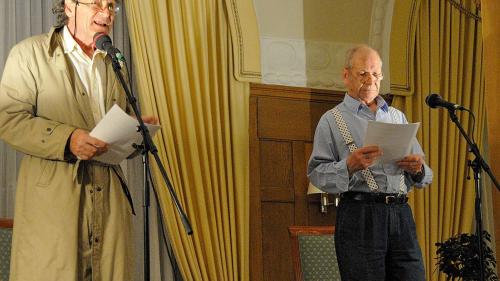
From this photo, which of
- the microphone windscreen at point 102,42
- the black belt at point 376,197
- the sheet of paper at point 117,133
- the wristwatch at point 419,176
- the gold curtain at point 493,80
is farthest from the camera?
the gold curtain at point 493,80

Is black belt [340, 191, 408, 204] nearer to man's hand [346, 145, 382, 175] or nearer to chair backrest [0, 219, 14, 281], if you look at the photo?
man's hand [346, 145, 382, 175]

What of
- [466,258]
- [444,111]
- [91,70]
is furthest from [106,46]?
[444,111]

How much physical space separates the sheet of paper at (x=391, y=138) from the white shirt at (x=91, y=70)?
3.42 feet

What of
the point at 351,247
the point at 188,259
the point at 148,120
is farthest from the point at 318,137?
the point at 188,259

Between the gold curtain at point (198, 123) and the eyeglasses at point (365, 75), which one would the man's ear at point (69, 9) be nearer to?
the eyeglasses at point (365, 75)

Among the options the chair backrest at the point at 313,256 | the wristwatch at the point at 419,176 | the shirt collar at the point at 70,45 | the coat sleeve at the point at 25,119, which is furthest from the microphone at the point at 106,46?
the chair backrest at the point at 313,256

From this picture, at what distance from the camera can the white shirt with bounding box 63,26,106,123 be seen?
3.10 meters

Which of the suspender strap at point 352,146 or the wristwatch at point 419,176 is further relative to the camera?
the wristwatch at point 419,176

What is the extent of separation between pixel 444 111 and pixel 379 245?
9.86 ft

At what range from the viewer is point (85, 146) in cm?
282

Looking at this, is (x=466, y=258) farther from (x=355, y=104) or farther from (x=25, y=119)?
(x=25, y=119)

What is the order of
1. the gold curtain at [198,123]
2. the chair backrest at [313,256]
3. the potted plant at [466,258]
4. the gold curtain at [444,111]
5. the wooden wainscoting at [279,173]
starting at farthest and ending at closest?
the gold curtain at [444,111] → the wooden wainscoting at [279,173] → the gold curtain at [198,123] → the chair backrest at [313,256] → the potted plant at [466,258]

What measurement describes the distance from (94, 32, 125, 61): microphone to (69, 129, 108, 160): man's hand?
297 millimetres

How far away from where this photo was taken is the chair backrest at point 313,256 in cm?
433
